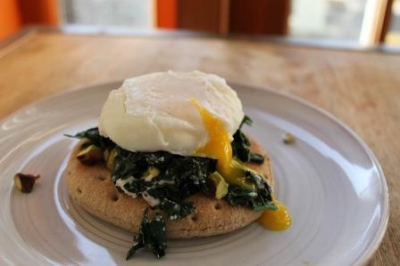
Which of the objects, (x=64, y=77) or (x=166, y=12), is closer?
(x=64, y=77)

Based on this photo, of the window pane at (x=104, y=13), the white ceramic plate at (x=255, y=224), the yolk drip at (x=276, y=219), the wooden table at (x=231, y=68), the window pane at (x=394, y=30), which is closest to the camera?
the white ceramic plate at (x=255, y=224)

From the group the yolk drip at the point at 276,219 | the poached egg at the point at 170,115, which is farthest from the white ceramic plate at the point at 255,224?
the poached egg at the point at 170,115

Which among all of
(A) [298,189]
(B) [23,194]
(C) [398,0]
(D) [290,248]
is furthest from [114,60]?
(C) [398,0]

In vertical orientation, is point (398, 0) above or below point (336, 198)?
above

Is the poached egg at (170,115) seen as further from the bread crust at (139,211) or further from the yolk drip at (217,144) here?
the bread crust at (139,211)

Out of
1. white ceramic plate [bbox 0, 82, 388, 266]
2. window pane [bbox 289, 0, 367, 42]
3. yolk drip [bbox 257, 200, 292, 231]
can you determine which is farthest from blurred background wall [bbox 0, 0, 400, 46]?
yolk drip [bbox 257, 200, 292, 231]

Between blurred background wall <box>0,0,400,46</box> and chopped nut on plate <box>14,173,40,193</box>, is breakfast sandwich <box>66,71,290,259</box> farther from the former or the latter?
blurred background wall <box>0,0,400,46</box>

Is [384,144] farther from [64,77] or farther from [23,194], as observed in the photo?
[64,77]

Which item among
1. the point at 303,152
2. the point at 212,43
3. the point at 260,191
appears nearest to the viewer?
the point at 260,191
